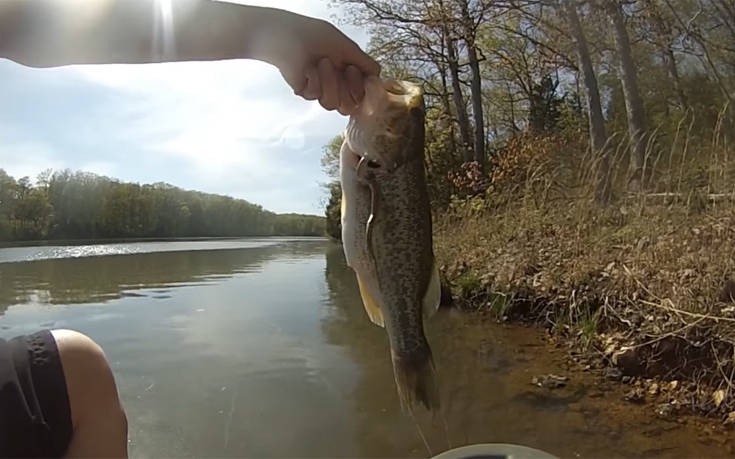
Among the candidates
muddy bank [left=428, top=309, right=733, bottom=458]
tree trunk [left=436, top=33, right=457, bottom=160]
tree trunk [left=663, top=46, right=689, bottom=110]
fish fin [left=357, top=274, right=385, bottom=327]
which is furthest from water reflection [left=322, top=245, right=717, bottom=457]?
tree trunk [left=436, top=33, right=457, bottom=160]

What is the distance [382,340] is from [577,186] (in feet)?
12.7

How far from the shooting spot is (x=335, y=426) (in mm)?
4648

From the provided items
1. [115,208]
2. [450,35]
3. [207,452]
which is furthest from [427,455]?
[115,208]

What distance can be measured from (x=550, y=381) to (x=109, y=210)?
37.4 m

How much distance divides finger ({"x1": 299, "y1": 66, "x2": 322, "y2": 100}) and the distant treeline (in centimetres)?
2961

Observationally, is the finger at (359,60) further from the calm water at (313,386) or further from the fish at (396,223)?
the calm water at (313,386)

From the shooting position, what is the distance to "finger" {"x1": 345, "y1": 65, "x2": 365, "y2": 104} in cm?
149

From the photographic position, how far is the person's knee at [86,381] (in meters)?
1.15

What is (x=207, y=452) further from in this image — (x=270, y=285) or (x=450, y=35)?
(x=450, y=35)

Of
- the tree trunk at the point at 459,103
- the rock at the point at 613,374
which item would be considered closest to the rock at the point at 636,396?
the rock at the point at 613,374

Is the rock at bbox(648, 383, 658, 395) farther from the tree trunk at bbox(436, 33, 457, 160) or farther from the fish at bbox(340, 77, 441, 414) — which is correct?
the tree trunk at bbox(436, 33, 457, 160)

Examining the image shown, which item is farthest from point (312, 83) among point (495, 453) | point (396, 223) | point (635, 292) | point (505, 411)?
point (635, 292)

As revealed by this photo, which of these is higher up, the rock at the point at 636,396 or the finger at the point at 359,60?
the finger at the point at 359,60

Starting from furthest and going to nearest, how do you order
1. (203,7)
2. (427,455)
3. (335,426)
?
1. (335,426)
2. (427,455)
3. (203,7)
